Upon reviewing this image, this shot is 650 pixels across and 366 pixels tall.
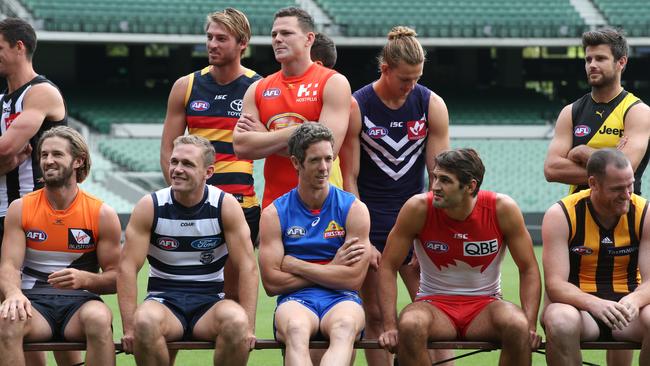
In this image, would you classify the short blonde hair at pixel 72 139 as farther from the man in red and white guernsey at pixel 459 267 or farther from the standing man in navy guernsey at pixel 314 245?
the man in red and white guernsey at pixel 459 267

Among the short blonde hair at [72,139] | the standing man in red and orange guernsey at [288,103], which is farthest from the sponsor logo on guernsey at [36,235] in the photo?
the standing man in red and orange guernsey at [288,103]

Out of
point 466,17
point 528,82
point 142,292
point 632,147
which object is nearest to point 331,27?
point 466,17

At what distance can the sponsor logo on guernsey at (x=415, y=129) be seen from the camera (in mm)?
6453

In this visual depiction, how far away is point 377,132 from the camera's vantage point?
6.46 metres

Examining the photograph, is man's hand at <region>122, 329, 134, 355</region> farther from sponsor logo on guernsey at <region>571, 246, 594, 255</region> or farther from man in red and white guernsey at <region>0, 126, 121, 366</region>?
sponsor logo on guernsey at <region>571, 246, 594, 255</region>

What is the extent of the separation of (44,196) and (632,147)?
3271mm

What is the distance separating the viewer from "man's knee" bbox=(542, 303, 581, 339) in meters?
5.67

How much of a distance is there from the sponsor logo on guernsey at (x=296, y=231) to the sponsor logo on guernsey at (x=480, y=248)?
868 millimetres

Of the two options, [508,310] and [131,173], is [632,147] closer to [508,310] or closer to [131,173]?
[508,310]

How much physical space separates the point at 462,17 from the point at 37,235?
21.9 meters

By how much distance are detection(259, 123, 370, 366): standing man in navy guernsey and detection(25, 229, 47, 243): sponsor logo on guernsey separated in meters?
1.17

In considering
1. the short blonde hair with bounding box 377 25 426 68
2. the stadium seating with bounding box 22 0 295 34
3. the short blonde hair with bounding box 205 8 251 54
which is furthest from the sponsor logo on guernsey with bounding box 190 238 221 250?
the stadium seating with bounding box 22 0 295 34

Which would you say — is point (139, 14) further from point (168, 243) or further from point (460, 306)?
point (460, 306)

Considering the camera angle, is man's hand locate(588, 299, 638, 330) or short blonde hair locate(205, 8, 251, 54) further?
short blonde hair locate(205, 8, 251, 54)
